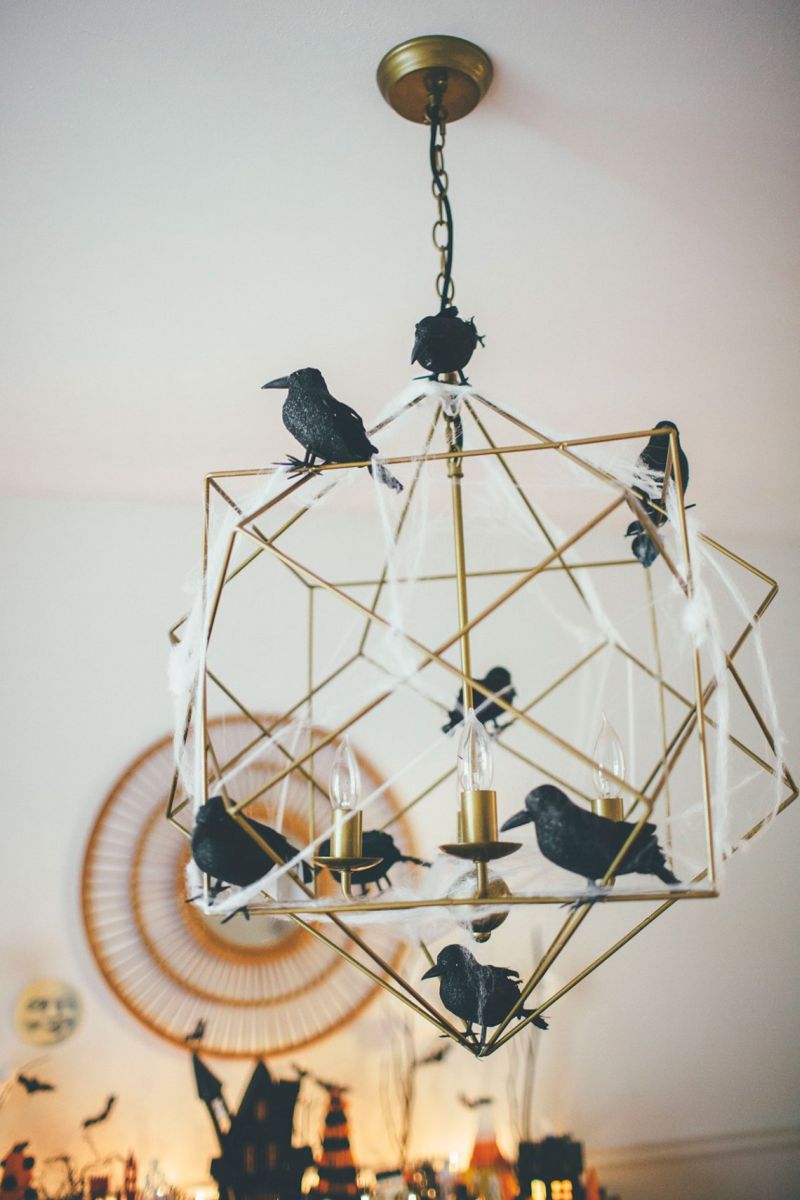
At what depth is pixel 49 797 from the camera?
2.36 metres

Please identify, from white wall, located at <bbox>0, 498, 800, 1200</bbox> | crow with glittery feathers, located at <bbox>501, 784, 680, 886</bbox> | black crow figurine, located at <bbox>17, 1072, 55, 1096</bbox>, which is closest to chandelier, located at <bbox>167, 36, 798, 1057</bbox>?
crow with glittery feathers, located at <bbox>501, 784, 680, 886</bbox>

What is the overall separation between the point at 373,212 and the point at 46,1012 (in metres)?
1.97

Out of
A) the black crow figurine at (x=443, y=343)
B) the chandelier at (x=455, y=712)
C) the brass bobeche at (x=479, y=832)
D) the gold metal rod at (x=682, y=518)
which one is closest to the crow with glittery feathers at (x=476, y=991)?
the chandelier at (x=455, y=712)

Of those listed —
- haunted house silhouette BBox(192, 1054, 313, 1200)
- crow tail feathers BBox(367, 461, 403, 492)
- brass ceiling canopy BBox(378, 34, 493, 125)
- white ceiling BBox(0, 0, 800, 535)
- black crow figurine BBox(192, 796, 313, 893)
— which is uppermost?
white ceiling BBox(0, 0, 800, 535)

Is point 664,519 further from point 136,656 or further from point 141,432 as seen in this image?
point 136,656

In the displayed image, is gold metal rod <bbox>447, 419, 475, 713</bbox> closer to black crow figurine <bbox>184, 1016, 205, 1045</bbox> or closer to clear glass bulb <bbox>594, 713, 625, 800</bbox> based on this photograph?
clear glass bulb <bbox>594, 713, 625, 800</bbox>

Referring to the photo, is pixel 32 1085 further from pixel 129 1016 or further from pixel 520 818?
pixel 520 818

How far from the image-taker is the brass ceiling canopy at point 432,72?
3.51 feet

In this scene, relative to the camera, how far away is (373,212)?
1.36m

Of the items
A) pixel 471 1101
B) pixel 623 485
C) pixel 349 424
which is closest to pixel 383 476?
pixel 349 424

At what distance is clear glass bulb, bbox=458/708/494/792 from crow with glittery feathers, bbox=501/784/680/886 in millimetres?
130

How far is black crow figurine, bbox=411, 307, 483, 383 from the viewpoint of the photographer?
847 mm

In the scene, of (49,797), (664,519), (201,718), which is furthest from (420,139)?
(49,797)

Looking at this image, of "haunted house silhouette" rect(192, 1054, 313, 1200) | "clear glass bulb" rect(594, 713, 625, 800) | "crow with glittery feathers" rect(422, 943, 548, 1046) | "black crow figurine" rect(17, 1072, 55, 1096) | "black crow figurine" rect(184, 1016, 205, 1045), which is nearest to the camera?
"crow with glittery feathers" rect(422, 943, 548, 1046)
